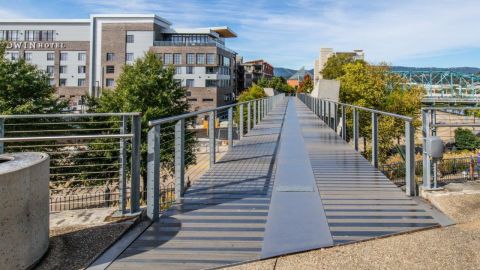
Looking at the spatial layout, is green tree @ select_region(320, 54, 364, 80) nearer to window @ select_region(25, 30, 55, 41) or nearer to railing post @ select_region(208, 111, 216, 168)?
window @ select_region(25, 30, 55, 41)

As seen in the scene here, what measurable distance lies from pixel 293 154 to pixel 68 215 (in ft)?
15.4

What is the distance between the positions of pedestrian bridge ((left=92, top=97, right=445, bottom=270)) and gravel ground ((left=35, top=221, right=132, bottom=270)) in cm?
14

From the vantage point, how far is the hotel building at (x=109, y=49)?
63.8 m

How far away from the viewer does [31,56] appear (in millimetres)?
66375

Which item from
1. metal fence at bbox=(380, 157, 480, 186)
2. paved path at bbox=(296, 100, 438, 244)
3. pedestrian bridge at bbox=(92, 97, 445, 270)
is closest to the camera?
pedestrian bridge at bbox=(92, 97, 445, 270)

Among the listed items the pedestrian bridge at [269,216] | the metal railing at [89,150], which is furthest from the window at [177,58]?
the pedestrian bridge at [269,216]

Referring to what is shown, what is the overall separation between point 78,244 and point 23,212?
24.2 inches

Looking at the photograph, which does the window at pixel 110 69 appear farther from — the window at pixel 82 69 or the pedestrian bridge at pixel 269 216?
the pedestrian bridge at pixel 269 216

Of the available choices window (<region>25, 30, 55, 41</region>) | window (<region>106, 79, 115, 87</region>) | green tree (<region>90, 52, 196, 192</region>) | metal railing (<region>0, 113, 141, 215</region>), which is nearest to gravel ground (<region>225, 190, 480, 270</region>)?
metal railing (<region>0, 113, 141, 215</region>)

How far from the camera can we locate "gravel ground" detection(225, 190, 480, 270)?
302 cm

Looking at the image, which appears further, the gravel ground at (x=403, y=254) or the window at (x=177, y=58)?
the window at (x=177, y=58)

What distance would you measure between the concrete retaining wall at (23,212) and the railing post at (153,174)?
1012 millimetres

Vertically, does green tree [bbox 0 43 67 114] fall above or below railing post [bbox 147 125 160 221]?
above

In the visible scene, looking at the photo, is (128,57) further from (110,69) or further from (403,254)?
(403,254)
